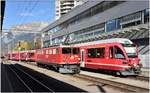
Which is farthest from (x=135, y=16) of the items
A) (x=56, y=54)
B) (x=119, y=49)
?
(x=119, y=49)

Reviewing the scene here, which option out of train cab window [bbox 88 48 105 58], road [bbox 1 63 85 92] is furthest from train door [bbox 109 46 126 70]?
road [bbox 1 63 85 92]

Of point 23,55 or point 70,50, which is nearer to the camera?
point 70,50

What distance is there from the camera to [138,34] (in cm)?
4378

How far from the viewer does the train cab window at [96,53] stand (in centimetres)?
3053

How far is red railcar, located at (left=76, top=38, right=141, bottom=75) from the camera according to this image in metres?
27.0

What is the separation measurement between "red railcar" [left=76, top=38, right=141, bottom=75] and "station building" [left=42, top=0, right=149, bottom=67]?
9.18 metres

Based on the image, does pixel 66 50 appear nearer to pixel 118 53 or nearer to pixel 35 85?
pixel 118 53

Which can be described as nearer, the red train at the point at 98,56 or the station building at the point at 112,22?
the red train at the point at 98,56

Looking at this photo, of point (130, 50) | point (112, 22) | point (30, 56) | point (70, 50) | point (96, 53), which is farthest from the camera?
point (30, 56)

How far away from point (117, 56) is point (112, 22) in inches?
1063

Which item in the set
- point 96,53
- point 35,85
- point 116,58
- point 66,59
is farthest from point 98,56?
point 35,85

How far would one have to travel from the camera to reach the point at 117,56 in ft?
91.5

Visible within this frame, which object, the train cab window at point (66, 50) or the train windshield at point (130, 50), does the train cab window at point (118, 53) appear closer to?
the train windshield at point (130, 50)

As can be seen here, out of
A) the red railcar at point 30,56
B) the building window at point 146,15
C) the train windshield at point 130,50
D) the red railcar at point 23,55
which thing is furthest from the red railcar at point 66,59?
the red railcar at point 23,55
